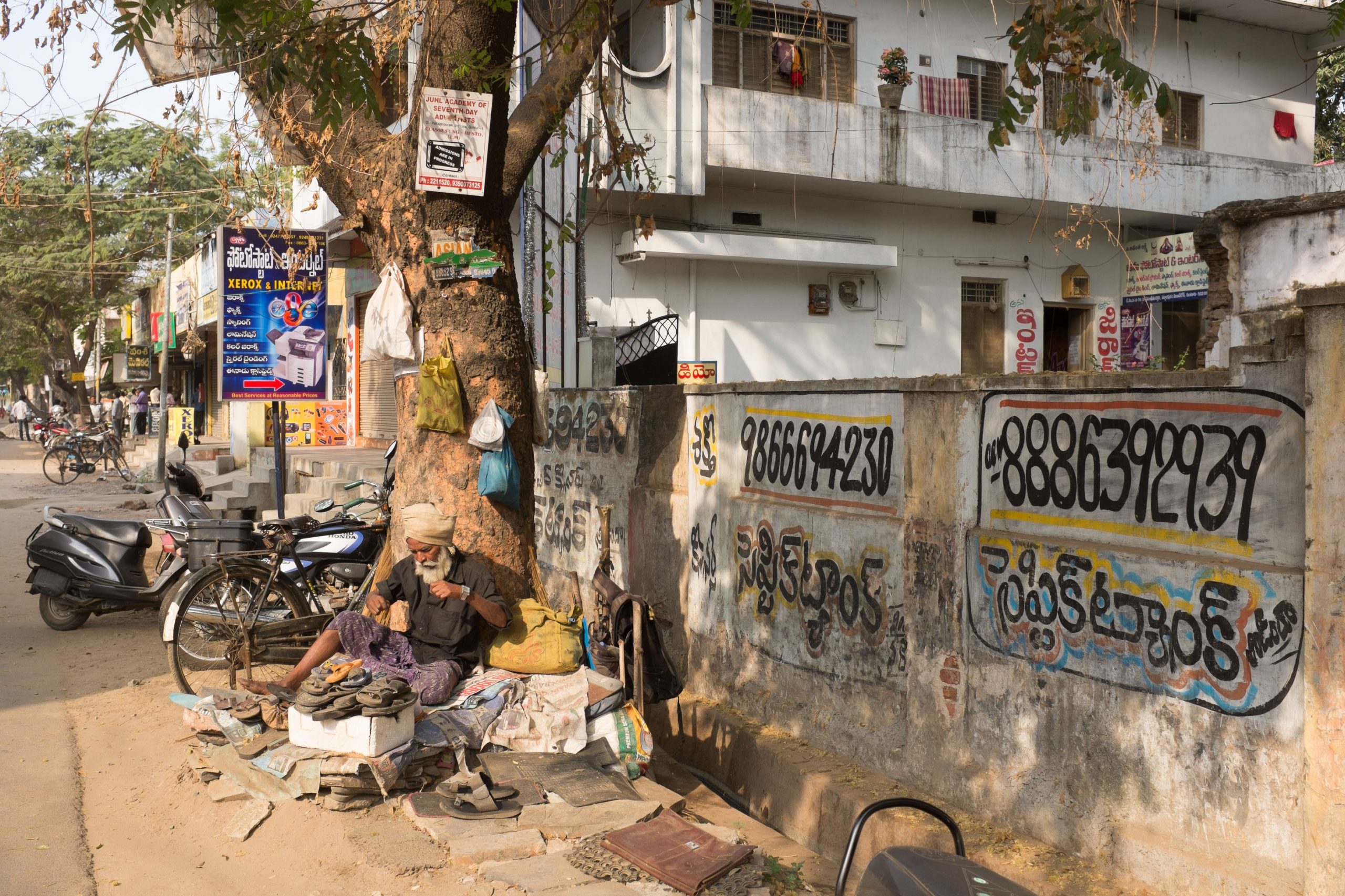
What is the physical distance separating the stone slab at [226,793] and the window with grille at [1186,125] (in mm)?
17231

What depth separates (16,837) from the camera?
14.1ft

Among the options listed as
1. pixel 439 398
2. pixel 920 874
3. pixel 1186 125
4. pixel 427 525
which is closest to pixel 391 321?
pixel 439 398

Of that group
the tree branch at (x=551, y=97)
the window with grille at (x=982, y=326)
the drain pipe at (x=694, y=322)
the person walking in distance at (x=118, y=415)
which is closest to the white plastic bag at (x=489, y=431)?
the tree branch at (x=551, y=97)

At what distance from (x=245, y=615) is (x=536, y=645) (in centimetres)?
200

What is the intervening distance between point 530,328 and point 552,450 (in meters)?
1.84

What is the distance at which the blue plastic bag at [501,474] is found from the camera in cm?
561

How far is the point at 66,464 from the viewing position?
2162cm

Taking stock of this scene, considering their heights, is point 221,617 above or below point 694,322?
below

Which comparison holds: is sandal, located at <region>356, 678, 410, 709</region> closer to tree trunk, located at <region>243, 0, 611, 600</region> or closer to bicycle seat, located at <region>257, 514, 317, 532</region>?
tree trunk, located at <region>243, 0, 611, 600</region>

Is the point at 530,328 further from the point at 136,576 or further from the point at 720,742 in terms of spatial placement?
the point at 720,742

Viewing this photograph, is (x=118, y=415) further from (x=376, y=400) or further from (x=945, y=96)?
(x=945, y=96)

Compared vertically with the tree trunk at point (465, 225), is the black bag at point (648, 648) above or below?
below

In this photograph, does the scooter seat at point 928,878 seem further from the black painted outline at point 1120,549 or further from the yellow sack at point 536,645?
the yellow sack at point 536,645

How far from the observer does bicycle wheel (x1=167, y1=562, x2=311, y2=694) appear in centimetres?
616
